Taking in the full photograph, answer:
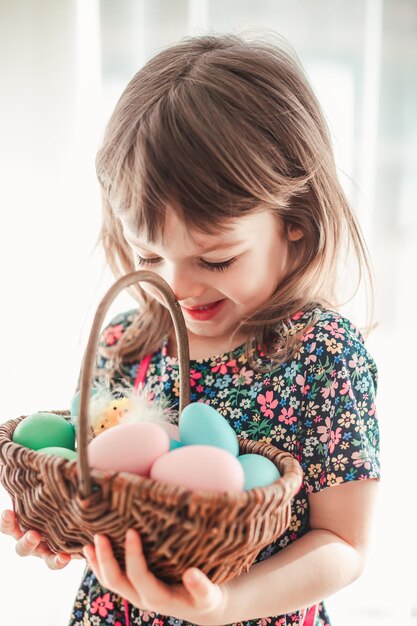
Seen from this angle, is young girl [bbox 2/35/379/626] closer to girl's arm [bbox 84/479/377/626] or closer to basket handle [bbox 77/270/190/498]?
girl's arm [bbox 84/479/377/626]

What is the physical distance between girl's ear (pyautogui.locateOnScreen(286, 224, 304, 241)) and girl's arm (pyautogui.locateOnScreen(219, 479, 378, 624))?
354mm

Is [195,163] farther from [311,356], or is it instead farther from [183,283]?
[311,356]

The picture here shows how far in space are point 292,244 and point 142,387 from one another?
1.06ft

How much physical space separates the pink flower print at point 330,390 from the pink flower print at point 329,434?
0.03m

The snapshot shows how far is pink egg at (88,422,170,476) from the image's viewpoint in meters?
0.68

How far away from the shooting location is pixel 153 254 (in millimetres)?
882

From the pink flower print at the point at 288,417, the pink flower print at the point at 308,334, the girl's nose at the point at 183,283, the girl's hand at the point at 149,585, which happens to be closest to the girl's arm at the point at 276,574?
the girl's hand at the point at 149,585

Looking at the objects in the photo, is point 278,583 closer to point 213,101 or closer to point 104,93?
point 213,101

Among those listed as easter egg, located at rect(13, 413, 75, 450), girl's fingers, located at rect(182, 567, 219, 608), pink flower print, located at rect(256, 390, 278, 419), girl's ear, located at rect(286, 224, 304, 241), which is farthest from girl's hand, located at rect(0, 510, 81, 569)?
girl's ear, located at rect(286, 224, 304, 241)

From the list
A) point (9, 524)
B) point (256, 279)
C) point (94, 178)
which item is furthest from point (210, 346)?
point (94, 178)

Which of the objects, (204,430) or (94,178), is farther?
(94,178)

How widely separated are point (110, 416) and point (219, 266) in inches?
9.8

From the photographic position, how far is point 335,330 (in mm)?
901

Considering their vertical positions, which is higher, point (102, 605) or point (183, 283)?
point (183, 283)
